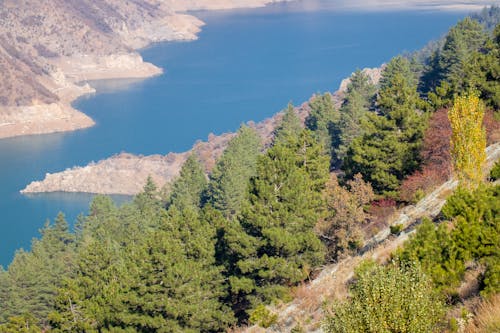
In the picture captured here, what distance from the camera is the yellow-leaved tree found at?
22.3 metres

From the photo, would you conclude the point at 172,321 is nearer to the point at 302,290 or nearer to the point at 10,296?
the point at 302,290

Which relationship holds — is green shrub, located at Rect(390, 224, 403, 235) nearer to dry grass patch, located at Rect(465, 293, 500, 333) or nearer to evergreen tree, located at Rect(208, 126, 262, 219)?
dry grass patch, located at Rect(465, 293, 500, 333)

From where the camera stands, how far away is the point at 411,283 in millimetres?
12242

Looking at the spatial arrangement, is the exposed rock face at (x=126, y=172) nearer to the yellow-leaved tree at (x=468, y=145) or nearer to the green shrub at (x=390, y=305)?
the yellow-leaved tree at (x=468, y=145)

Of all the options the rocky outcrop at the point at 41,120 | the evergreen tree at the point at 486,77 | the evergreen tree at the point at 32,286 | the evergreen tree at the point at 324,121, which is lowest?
the rocky outcrop at the point at 41,120

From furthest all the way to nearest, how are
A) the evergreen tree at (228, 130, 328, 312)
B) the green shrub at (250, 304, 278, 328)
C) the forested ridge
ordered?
the evergreen tree at (228, 130, 328, 312)
the green shrub at (250, 304, 278, 328)
the forested ridge

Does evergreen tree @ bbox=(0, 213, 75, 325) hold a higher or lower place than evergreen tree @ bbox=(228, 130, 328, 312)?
lower

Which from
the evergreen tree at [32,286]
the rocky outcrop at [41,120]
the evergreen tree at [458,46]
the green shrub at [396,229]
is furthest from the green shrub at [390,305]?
the rocky outcrop at [41,120]

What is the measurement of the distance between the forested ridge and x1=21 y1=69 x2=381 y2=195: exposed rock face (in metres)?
73.6

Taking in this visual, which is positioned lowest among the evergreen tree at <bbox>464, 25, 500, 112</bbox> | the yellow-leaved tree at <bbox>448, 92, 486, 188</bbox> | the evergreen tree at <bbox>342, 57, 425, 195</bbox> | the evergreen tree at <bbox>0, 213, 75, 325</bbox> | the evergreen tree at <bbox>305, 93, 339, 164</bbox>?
the evergreen tree at <bbox>0, 213, 75, 325</bbox>

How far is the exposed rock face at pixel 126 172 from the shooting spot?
421 feet

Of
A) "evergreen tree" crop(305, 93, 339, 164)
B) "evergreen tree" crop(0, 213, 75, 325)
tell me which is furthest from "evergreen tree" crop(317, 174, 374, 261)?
"evergreen tree" crop(305, 93, 339, 164)

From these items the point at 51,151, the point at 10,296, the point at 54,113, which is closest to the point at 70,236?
the point at 10,296

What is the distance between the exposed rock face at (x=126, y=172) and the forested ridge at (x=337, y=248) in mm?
73631
